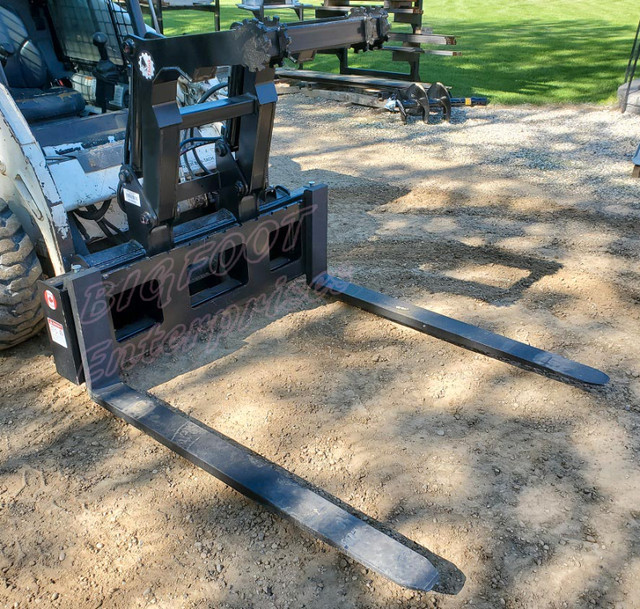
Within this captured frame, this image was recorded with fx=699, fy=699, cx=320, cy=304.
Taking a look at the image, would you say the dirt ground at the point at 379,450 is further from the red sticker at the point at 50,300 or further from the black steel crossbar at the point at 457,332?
the red sticker at the point at 50,300

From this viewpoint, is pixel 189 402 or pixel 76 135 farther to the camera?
pixel 76 135

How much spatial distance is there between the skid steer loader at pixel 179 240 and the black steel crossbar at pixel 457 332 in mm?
11

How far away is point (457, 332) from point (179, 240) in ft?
5.15

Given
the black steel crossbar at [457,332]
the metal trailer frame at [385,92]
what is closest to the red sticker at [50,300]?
the black steel crossbar at [457,332]

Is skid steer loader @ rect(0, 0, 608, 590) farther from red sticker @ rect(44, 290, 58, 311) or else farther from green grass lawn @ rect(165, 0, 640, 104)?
green grass lawn @ rect(165, 0, 640, 104)

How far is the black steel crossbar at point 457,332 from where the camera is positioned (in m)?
3.53

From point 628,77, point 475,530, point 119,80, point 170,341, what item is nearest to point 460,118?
point 628,77

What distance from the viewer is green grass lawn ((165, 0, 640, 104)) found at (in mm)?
10711

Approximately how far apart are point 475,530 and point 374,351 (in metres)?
1.38

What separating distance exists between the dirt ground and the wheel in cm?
29

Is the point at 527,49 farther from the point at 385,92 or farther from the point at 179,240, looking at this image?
the point at 179,240

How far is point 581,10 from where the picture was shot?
20.9 meters

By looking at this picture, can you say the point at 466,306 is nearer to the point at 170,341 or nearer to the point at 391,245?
the point at 391,245

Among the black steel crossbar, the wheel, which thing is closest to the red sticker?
the wheel
